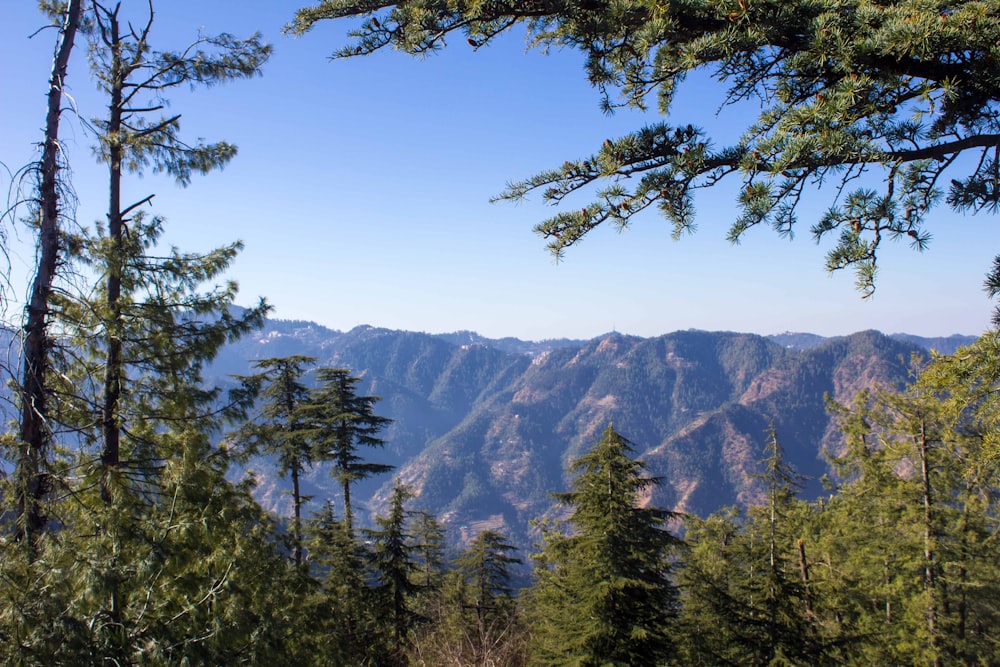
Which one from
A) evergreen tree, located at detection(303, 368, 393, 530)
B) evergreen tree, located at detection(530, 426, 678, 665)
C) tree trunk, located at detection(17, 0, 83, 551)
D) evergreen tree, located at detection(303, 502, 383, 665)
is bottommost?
evergreen tree, located at detection(303, 502, 383, 665)

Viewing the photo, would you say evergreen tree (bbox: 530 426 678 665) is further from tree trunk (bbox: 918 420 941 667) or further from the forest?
tree trunk (bbox: 918 420 941 667)

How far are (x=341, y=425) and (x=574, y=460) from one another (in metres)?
8.96

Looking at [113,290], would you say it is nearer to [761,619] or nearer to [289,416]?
[289,416]

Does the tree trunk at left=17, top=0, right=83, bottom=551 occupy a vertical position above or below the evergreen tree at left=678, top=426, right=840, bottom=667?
above

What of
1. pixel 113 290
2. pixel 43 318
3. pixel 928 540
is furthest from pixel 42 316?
pixel 928 540

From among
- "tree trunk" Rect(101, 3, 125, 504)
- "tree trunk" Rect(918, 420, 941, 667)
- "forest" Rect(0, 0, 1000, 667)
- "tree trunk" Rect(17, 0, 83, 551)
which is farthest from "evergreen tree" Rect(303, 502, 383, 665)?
"tree trunk" Rect(918, 420, 941, 667)

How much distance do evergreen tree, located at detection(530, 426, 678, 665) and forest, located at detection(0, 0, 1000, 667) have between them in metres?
0.05

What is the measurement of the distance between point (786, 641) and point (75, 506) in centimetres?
1164

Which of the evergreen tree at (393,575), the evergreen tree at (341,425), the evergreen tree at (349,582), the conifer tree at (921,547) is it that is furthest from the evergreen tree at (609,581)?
the evergreen tree at (341,425)

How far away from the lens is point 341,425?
683 inches

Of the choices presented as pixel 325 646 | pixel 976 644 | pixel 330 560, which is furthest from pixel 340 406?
pixel 976 644

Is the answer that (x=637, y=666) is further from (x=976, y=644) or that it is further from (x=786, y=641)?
(x=976, y=644)

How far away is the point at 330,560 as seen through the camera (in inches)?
597

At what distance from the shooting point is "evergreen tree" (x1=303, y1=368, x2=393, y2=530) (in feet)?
54.5
